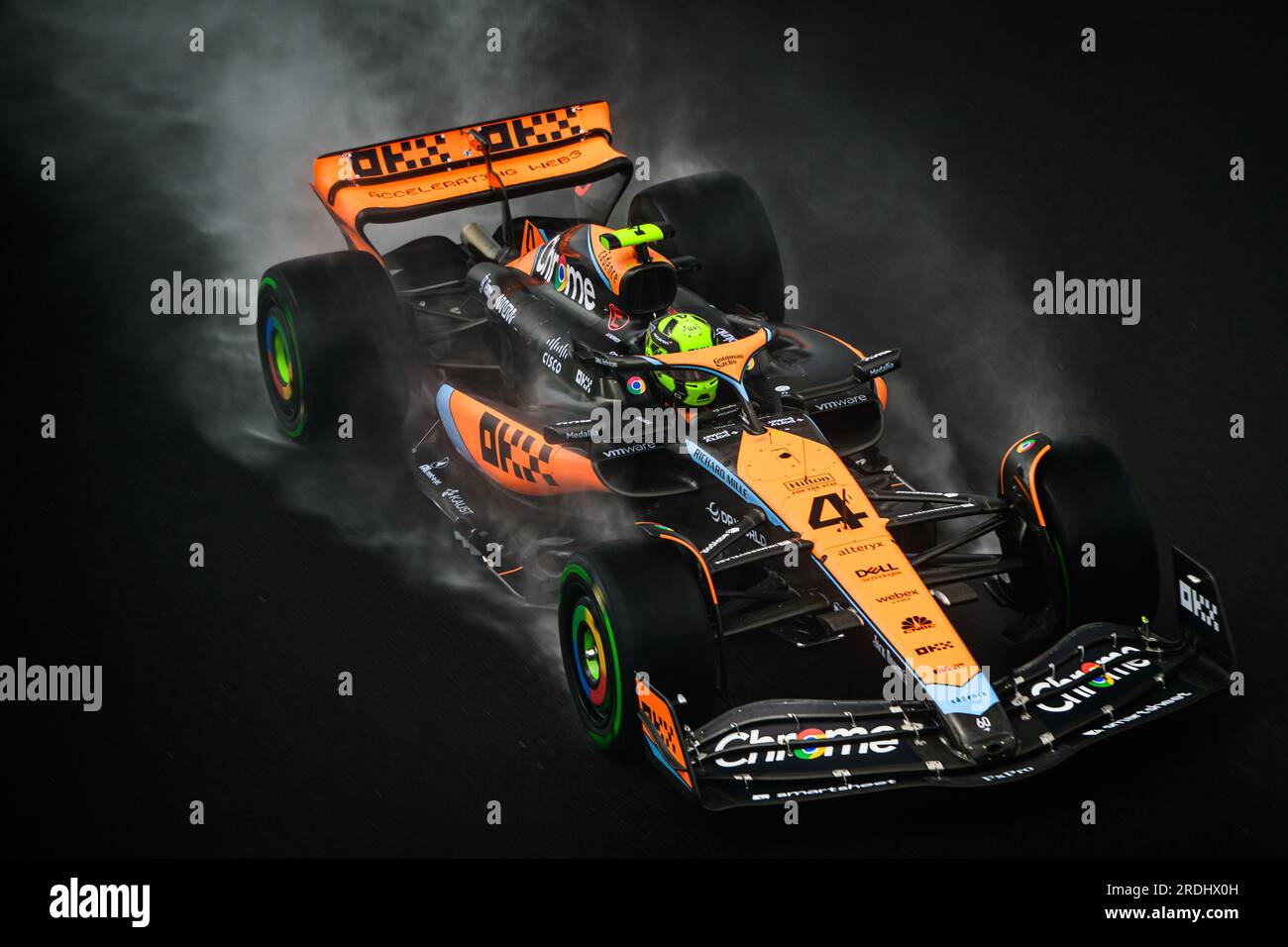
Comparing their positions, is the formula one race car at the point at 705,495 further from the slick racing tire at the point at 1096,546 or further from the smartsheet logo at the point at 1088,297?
the smartsheet logo at the point at 1088,297

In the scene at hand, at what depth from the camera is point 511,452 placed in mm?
11039

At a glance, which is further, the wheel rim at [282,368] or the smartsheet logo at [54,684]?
the wheel rim at [282,368]

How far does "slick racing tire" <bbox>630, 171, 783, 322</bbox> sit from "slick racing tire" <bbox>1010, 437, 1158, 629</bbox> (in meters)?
3.31

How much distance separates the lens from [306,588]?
1115 centimetres

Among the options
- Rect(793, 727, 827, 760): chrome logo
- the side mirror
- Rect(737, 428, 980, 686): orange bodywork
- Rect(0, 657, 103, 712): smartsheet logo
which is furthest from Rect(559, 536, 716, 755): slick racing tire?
Rect(0, 657, 103, 712): smartsheet logo

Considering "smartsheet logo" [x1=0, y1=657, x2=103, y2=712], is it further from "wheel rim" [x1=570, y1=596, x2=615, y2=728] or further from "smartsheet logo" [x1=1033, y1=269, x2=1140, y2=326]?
"smartsheet logo" [x1=1033, y1=269, x2=1140, y2=326]

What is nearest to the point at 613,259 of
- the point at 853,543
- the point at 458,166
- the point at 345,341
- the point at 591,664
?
the point at 345,341

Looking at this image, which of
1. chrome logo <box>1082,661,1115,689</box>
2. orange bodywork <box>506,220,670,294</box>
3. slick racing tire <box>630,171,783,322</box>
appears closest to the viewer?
chrome logo <box>1082,661,1115,689</box>

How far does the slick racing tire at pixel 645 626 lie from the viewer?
9039 mm

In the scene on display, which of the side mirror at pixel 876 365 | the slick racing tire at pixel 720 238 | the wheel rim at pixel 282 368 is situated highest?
the slick racing tire at pixel 720 238

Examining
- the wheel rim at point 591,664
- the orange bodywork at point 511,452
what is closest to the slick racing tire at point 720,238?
the orange bodywork at point 511,452

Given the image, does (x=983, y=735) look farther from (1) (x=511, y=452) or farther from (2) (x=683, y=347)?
(1) (x=511, y=452)

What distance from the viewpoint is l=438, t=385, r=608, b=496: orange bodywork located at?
35.1ft

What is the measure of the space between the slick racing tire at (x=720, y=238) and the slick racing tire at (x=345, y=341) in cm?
184
